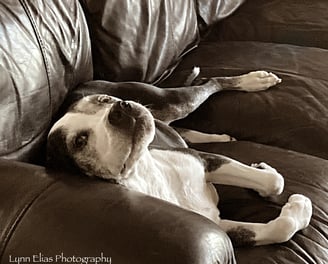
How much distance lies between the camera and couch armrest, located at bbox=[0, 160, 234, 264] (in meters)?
1.08

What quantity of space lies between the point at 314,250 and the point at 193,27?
119 centimetres

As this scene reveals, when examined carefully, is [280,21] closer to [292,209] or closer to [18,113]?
[292,209]

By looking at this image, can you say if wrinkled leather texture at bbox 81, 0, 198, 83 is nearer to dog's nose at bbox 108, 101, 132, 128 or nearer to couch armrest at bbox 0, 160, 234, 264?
dog's nose at bbox 108, 101, 132, 128

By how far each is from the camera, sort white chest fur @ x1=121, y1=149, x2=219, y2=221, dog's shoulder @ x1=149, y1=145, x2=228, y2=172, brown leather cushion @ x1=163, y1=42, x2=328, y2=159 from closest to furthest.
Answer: white chest fur @ x1=121, y1=149, x2=219, y2=221, dog's shoulder @ x1=149, y1=145, x2=228, y2=172, brown leather cushion @ x1=163, y1=42, x2=328, y2=159

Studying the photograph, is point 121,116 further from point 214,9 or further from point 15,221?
point 214,9

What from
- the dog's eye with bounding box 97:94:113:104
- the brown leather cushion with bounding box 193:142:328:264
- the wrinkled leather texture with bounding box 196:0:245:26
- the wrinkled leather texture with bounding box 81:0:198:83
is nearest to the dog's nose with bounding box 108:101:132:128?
the dog's eye with bounding box 97:94:113:104

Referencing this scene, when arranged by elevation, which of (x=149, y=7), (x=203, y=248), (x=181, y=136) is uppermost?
(x=203, y=248)

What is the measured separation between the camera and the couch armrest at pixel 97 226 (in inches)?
42.7

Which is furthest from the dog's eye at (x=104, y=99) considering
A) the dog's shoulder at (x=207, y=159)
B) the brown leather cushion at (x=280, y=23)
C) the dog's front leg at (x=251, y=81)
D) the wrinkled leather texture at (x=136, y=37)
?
the brown leather cushion at (x=280, y=23)

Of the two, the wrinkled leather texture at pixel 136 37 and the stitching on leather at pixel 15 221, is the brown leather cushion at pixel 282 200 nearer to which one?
the wrinkled leather texture at pixel 136 37

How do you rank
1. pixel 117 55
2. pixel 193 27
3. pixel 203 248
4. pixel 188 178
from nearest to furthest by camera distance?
pixel 203 248
pixel 188 178
pixel 117 55
pixel 193 27

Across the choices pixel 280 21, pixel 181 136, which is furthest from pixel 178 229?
pixel 280 21

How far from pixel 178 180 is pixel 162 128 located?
25 centimetres

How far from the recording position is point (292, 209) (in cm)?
155
